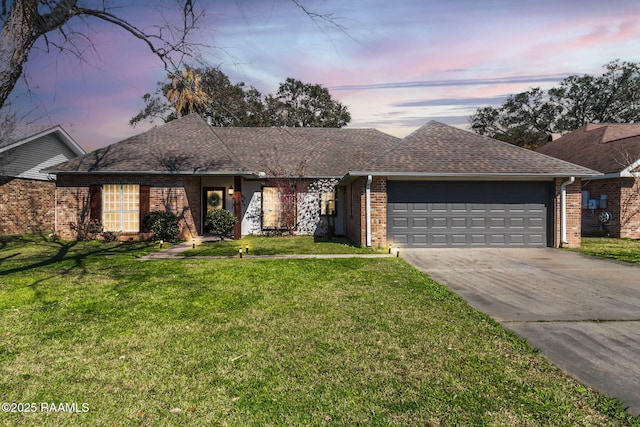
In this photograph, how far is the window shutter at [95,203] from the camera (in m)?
14.8

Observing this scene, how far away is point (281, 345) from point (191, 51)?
20.1ft

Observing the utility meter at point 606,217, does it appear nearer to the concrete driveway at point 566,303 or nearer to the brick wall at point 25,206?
the concrete driveway at point 566,303

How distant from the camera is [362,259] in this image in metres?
10.1

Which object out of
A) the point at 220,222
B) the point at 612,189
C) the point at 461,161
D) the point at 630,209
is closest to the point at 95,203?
the point at 220,222

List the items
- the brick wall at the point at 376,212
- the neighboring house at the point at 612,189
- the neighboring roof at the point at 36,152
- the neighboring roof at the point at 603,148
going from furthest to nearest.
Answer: the neighboring roof at the point at 36,152, the neighboring roof at the point at 603,148, the neighboring house at the point at 612,189, the brick wall at the point at 376,212

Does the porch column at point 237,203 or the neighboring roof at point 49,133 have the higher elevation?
the neighboring roof at point 49,133

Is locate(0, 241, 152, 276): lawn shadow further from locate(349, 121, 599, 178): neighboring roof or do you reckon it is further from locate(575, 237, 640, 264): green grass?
locate(575, 237, 640, 264): green grass

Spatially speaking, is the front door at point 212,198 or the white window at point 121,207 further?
the front door at point 212,198

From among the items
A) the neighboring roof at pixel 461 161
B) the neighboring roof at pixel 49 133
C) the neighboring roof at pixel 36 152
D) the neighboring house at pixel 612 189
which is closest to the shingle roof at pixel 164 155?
the neighboring roof at pixel 36 152

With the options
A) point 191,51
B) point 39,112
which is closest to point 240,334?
point 191,51

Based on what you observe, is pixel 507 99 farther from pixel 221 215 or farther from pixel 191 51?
pixel 191 51

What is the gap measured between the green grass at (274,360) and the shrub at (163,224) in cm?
713

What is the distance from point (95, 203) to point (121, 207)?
3.36 feet

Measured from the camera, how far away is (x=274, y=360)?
3.68 m
